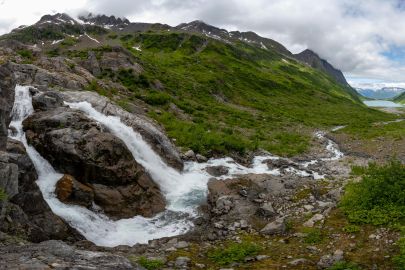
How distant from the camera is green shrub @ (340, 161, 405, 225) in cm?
1767

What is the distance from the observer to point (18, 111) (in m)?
26.6

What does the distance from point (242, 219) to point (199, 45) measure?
12632 cm

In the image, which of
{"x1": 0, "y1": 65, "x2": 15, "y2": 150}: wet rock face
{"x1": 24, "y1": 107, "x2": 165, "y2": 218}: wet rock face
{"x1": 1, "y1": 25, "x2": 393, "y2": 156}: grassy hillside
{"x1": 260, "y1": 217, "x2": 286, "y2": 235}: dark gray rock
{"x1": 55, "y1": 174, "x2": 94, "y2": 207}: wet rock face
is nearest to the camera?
{"x1": 0, "y1": 65, "x2": 15, "y2": 150}: wet rock face

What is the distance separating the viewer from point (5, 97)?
19.0m

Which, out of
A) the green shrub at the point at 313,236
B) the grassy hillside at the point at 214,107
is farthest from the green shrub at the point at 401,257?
the grassy hillside at the point at 214,107

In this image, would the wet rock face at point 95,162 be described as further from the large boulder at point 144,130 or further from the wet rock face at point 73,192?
the large boulder at point 144,130

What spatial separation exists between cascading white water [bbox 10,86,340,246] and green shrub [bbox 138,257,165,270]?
3.45 metres

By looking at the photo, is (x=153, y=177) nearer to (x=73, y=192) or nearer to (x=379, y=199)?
(x=73, y=192)

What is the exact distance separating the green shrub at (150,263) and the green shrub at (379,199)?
8.96m

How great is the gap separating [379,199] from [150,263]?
426 inches

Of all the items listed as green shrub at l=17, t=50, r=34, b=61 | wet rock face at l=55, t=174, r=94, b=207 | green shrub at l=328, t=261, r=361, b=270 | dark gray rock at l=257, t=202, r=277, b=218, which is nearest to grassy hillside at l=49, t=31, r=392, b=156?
green shrub at l=17, t=50, r=34, b=61

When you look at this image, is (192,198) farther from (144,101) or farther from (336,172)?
(144,101)

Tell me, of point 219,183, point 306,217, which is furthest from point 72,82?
point 306,217

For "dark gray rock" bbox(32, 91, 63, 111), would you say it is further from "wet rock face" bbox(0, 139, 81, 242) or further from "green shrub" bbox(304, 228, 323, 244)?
"green shrub" bbox(304, 228, 323, 244)
